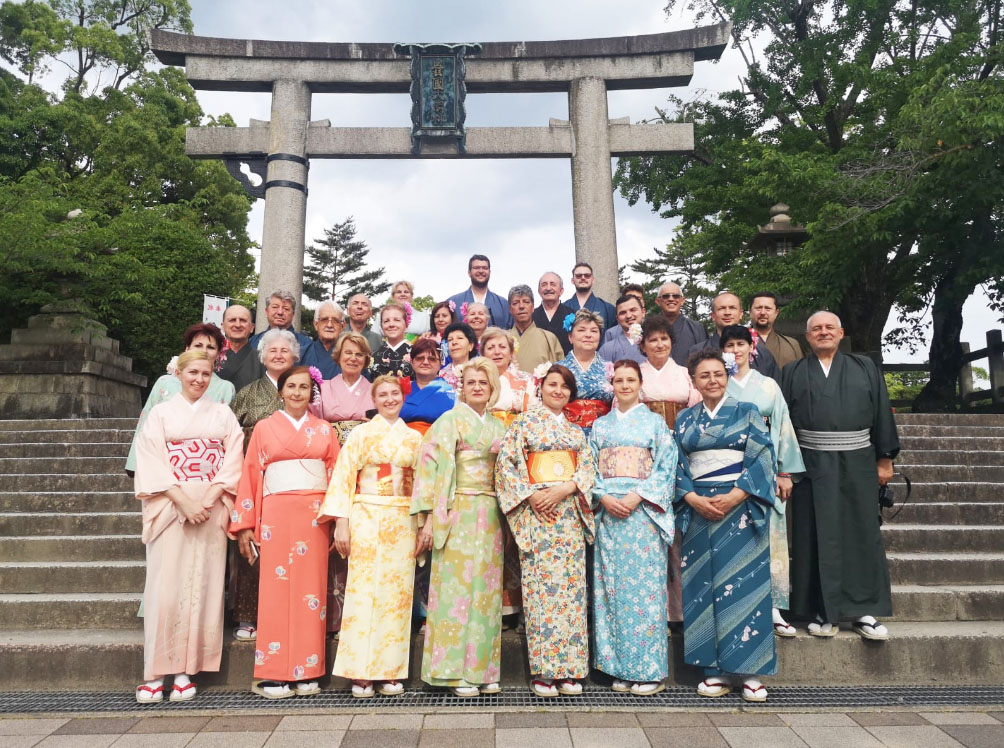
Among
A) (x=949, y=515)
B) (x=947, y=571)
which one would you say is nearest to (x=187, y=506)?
(x=947, y=571)

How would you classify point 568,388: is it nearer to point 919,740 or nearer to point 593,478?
point 593,478

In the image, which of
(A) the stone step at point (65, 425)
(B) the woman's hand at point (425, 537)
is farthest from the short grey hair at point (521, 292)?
(A) the stone step at point (65, 425)

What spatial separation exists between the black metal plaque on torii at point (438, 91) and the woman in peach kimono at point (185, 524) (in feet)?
22.5

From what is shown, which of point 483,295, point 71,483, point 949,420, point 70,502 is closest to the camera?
point 70,502

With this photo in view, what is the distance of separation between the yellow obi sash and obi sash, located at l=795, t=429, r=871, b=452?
1.63 meters

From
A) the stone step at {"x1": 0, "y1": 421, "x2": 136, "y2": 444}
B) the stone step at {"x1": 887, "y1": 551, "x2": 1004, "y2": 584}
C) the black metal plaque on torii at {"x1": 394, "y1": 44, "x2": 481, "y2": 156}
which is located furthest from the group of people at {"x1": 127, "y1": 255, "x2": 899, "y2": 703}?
the black metal plaque on torii at {"x1": 394, "y1": 44, "x2": 481, "y2": 156}

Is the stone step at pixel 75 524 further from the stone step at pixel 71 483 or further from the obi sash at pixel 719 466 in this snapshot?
the obi sash at pixel 719 466

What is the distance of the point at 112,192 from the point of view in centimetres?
1844

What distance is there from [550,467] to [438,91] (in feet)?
25.5

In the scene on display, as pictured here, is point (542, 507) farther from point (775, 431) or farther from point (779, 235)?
point (779, 235)

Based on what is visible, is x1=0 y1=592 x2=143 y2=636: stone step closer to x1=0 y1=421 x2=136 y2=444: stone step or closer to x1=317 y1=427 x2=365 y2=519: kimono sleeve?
x1=317 y1=427 x2=365 y2=519: kimono sleeve

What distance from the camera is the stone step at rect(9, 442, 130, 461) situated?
7.32 meters

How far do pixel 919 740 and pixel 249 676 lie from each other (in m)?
3.52

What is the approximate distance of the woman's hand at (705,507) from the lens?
145 inches
